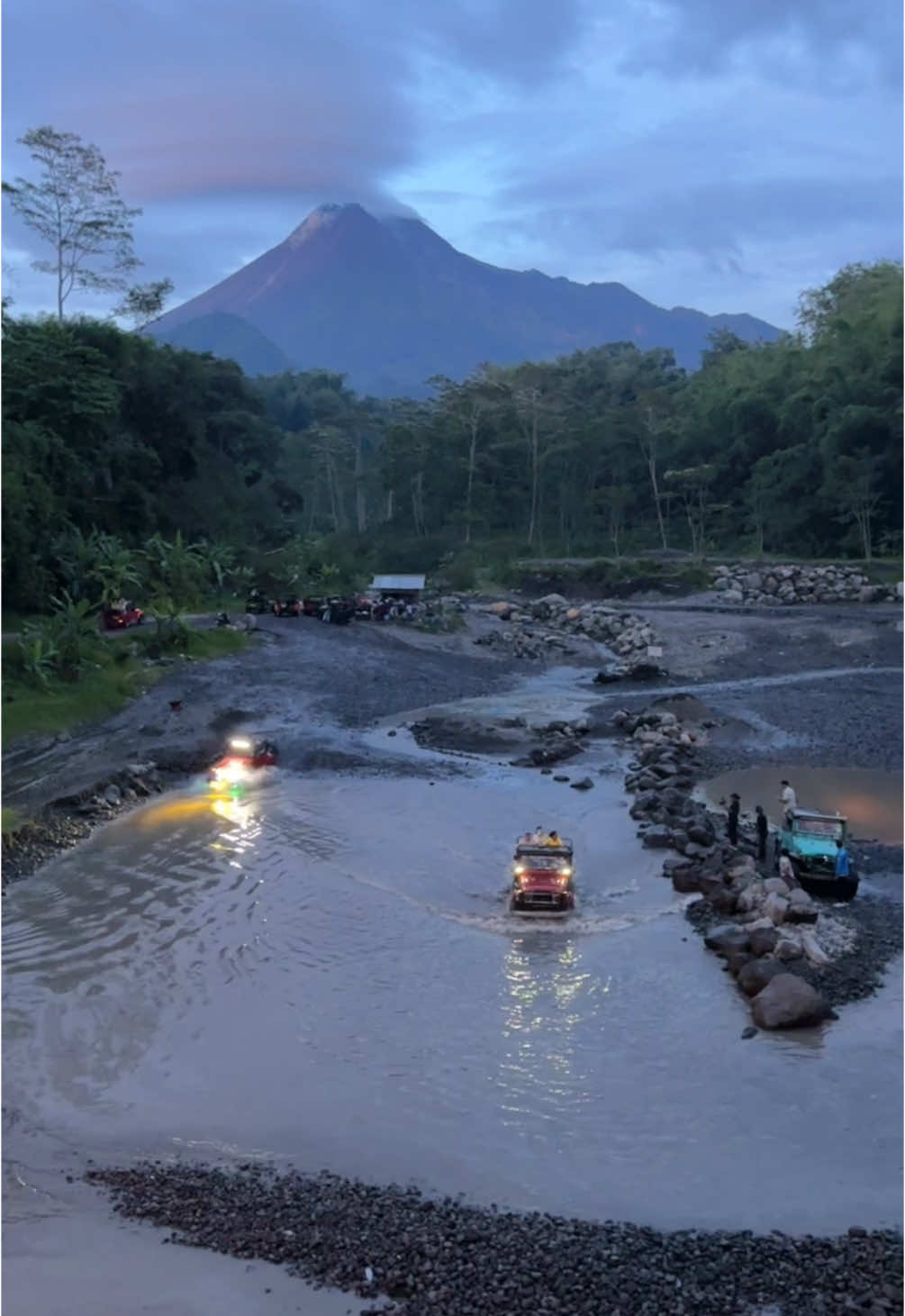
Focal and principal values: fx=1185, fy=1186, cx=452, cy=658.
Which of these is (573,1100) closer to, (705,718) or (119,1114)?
(119,1114)

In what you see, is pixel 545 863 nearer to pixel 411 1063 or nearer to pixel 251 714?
pixel 411 1063

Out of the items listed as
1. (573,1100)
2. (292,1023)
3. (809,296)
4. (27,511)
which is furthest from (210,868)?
(809,296)

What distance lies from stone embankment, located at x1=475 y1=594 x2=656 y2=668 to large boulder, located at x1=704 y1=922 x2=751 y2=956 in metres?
26.2

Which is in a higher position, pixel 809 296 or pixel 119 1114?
pixel 809 296

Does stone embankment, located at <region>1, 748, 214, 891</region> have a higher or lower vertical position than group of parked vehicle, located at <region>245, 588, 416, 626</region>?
lower

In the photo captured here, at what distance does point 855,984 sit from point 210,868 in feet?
36.7

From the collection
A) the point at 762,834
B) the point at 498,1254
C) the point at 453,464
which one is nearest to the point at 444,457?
the point at 453,464

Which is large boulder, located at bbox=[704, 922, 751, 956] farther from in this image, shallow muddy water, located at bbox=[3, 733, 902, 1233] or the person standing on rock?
the person standing on rock

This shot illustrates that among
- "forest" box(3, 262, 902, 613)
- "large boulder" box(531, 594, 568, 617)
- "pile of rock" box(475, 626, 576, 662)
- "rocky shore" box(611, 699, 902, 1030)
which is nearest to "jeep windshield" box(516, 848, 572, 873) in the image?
"rocky shore" box(611, 699, 902, 1030)

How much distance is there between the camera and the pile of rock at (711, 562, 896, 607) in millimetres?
55906

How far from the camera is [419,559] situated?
77125mm

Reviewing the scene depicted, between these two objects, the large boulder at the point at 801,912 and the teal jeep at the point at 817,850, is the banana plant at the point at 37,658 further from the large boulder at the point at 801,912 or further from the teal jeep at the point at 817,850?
the large boulder at the point at 801,912

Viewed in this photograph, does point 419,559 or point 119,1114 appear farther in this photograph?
point 419,559

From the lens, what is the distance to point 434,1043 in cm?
1449
